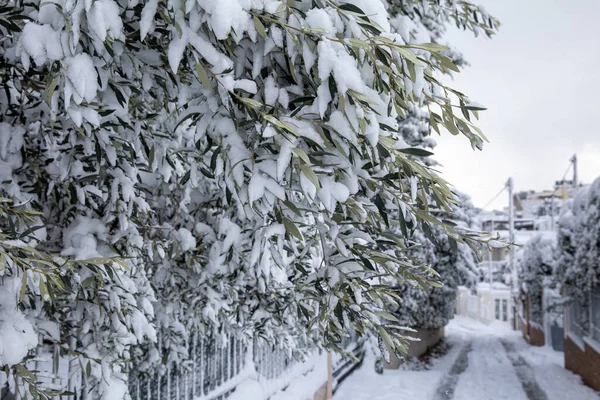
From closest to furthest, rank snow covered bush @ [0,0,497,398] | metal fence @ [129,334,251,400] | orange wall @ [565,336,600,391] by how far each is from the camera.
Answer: snow covered bush @ [0,0,497,398] < metal fence @ [129,334,251,400] < orange wall @ [565,336,600,391]

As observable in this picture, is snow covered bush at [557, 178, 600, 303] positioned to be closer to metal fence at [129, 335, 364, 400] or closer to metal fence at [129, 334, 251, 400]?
metal fence at [129, 335, 364, 400]

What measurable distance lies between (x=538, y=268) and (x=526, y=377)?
8.05 meters

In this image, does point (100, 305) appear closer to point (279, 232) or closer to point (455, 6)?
point (279, 232)

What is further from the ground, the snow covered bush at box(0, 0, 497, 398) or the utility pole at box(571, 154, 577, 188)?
the utility pole at box(571, 154, 577, 188)

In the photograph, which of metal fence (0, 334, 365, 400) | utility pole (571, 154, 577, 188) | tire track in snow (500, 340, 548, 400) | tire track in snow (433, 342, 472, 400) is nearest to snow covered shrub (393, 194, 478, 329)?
tire track in snow (433, 342, 472, 400)

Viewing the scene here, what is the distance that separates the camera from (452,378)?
1438cm

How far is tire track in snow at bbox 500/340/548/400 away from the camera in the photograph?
40.9 ft

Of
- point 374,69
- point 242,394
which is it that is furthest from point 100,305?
point 242,394

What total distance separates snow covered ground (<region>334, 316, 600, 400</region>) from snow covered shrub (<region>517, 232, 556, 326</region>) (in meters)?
2.87

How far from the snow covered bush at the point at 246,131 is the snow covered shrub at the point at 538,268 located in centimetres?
1626

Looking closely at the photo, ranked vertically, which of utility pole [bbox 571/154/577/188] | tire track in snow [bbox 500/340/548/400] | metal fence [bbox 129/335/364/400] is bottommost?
tire track in snow [bbox 500/340/548/400]

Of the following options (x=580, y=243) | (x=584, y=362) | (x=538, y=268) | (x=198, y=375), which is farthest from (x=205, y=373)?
(x=538, y=268)

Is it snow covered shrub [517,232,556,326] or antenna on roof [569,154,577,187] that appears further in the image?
antenna on roof [569,154,577,187]

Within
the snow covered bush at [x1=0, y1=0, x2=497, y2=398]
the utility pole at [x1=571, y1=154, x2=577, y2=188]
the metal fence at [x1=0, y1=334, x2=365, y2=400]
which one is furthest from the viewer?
the utility pole at [x1=571, y1=154, x2=577, y2=188]
